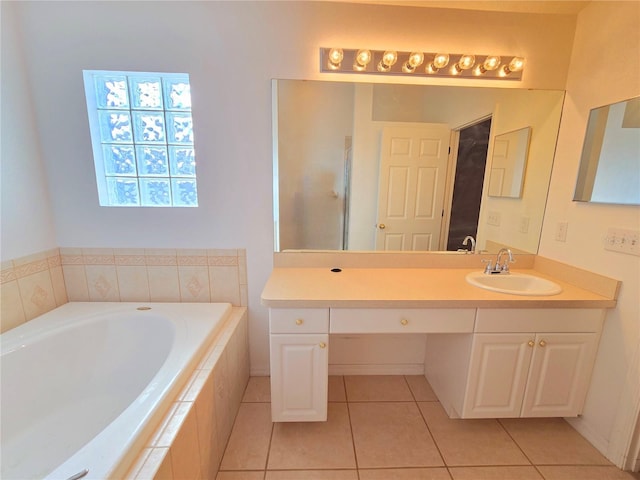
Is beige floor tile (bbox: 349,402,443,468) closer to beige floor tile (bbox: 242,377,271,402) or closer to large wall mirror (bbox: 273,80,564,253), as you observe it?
beige floor tile (bbox: 242,377,271,402)

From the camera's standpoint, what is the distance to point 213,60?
60.1 inches

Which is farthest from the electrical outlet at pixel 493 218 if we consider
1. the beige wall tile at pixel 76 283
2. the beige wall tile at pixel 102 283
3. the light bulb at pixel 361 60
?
the beige wall tile at pixel 76 283

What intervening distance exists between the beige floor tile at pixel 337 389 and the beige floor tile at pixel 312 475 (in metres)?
0.45

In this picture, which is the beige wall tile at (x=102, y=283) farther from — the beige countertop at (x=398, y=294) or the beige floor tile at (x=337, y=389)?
the beige floor tile at (x=337, y=389)

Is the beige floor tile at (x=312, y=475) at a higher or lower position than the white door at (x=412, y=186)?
lower

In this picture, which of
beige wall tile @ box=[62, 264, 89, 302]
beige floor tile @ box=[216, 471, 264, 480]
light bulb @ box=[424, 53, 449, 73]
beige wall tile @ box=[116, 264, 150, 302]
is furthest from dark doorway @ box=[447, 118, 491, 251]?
beige wall tile @ box=[62, 264, 89, 302]

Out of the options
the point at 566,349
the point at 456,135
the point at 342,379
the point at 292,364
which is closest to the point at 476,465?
the point at 566,349

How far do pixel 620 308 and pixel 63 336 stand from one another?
2.83 metres

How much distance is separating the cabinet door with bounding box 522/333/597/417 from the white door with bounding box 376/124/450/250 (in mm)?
762

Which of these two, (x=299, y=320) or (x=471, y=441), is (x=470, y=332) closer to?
(x=471, y=441)

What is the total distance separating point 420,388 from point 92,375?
6.53 feet

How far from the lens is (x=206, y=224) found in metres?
1.70

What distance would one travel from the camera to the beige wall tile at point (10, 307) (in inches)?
54.1

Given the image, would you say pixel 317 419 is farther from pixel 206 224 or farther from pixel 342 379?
pixel 206 224
